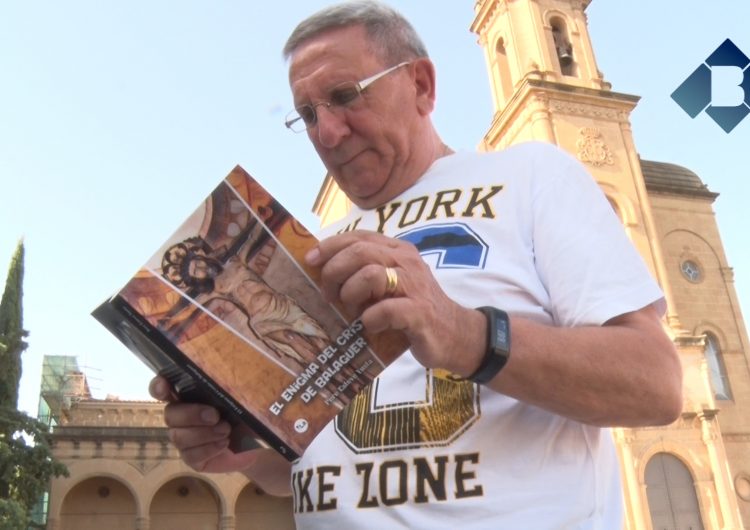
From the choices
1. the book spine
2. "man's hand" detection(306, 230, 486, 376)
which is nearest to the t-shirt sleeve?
"man's hand" detection(306, 230, 486, 376)

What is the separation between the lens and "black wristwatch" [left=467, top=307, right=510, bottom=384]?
120 centimetres

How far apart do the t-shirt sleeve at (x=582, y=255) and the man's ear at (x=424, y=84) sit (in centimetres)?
45

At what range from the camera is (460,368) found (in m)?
1.21

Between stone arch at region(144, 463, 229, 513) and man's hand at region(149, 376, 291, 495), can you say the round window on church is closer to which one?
stone arch at region(144, 463, 229, 513)

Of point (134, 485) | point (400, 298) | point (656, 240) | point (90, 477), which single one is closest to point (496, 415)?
point (400, 298)

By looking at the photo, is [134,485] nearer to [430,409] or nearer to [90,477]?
[90,477]

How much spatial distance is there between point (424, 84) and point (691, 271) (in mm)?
21287

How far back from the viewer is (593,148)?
18688 mm

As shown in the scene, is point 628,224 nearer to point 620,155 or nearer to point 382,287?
point 620,155

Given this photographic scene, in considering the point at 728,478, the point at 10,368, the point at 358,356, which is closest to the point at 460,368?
the point at 358,356

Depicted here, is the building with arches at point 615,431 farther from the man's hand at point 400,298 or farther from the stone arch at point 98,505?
the man's hand at point 400,298

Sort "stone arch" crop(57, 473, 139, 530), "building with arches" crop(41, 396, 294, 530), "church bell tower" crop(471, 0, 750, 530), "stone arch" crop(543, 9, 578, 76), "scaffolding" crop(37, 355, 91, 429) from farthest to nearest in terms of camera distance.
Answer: "scaffolding" crop(37, 355, 91, 429) < "stone arch" crop(543, 9, 578, 76) < "stone arch" crop(57, 473, 139, 530) < "building with arches" crop(41, 396, 294, 530) < "church bell tower" crop(471, 0, 750, 530)

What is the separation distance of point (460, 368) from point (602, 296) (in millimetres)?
371

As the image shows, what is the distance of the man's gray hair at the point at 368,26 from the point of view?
1817mm
